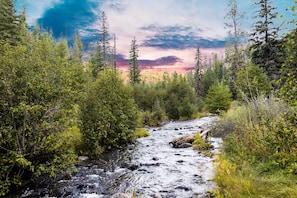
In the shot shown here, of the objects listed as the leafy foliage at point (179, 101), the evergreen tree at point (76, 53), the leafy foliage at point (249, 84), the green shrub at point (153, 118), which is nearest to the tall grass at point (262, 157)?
the leafy foliage at point (249, 84)

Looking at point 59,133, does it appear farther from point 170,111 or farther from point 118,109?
point 170,111

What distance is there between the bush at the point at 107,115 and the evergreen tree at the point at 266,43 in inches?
736

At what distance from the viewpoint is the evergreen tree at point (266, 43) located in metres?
28.4

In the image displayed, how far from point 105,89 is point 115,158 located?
198 inches

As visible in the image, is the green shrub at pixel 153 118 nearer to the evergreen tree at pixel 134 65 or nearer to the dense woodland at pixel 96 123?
the dense woodland at pixel 96 123

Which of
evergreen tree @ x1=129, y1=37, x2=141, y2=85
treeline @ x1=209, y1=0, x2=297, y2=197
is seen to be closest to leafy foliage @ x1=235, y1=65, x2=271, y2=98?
treeline @ x1=209, y1=0, x2=297, y2=197

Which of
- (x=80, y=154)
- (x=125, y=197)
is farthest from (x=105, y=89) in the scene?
(x=125, y=197)

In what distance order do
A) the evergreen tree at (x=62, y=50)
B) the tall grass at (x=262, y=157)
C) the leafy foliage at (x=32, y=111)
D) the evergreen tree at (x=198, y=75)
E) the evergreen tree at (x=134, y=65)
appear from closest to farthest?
the tall grass at (x=262, y=157), the leafy foliage at (x=32, y=111), the evergreen tree at (x=62, y=50), the evergreen tree at (x=134, y=65), the evergreen tree at (x=198, y=75)

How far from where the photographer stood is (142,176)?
1005cm

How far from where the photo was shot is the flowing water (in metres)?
8.20

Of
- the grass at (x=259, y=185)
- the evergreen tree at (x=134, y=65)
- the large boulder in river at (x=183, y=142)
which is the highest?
the evergreen tree at (x=134, y=65)

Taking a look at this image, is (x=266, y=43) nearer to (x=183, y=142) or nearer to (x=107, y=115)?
(x=183, y=142)

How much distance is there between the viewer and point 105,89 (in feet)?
54.1

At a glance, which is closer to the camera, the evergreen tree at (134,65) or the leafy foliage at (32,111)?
the leafy foliage at (32,111)
